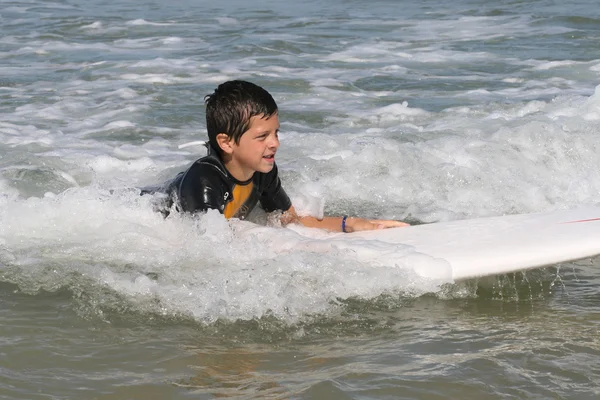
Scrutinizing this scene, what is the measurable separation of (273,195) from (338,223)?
0.36m

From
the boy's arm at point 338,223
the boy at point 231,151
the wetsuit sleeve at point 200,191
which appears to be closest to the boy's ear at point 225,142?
the boy at point 231,151

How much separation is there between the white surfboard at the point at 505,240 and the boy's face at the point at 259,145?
1.84 feet

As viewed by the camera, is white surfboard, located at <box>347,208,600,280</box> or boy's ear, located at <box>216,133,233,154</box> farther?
boy's ear, located at <box>216,133,233,154</box>

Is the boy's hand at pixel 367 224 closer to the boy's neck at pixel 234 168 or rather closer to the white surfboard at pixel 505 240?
the white surfboard at pixel 505 240

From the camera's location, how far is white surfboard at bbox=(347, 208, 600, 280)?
394cm

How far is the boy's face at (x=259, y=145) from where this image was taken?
4219 mm

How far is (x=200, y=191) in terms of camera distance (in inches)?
166

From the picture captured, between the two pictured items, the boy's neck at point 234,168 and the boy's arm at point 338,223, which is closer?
the boy's neck at point 234,168

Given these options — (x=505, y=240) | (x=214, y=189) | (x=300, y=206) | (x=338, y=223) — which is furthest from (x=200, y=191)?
(x=505, y=240)

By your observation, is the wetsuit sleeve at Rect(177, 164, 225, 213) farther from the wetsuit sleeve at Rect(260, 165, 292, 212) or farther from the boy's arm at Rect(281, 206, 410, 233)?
the boy's arm at Rect(281, 206, 410, 233)

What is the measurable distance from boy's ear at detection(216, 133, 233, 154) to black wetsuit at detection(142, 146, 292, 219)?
0.06 m

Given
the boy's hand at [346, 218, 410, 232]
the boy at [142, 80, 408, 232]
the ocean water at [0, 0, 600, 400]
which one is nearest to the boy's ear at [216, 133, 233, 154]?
the boy at [142, 80, 408, 232]

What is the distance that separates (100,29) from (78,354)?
388 inches

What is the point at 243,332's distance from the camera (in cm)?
347
